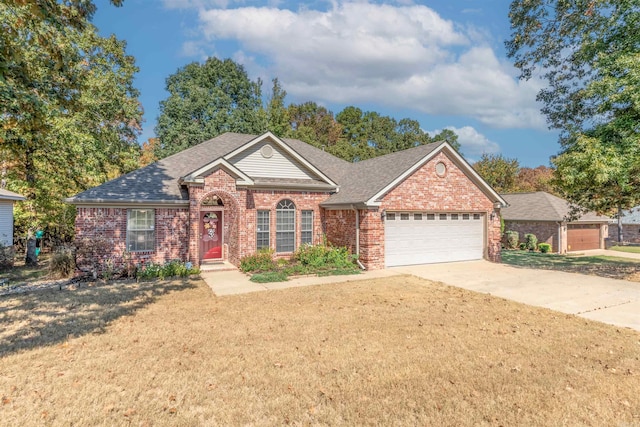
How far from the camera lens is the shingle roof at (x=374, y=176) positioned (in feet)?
47.3

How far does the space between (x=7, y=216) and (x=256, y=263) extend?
1225cm

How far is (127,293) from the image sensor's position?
9875mm

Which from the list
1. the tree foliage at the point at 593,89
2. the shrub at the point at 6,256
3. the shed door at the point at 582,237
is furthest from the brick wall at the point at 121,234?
the shed door at the point at 582,237

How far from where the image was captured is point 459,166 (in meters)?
16.2

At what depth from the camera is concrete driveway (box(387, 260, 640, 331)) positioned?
8.26 m

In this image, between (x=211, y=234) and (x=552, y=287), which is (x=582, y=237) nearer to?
(x=552, y=287)

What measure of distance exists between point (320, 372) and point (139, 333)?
389 centimetres

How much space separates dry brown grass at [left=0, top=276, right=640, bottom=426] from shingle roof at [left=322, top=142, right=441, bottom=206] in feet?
21.6

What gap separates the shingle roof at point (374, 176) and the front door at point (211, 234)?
17.3ft

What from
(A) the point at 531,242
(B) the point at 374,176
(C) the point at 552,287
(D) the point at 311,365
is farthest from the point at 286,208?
(A) the point at 531,242

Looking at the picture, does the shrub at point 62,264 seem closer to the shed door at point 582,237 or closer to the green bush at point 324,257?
the green bush at point 324,257

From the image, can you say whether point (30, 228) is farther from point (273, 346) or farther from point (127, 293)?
point (273, 346)

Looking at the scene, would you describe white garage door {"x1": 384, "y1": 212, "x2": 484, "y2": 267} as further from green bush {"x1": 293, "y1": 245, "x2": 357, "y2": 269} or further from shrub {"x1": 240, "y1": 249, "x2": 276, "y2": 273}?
shrub {"x1": 240, "y1": 249, "x2": 276, "y2": 273}

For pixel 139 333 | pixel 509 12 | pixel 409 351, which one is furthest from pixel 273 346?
pixel 509 12
